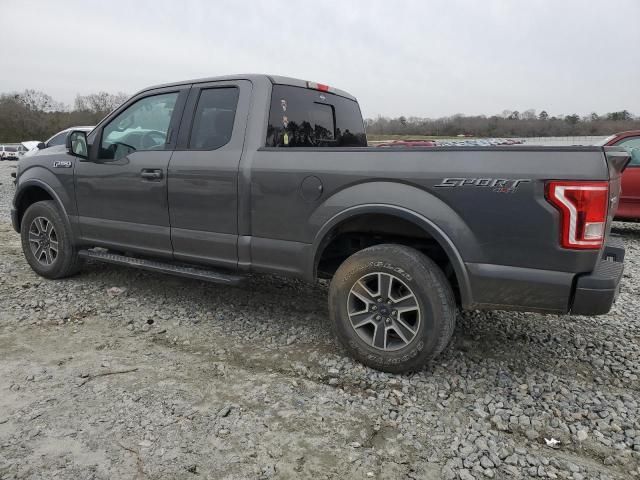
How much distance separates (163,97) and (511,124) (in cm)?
645

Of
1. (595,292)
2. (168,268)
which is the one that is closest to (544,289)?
(595,292)

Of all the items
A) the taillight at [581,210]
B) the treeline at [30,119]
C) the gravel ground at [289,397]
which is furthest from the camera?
the treeline at [30,119]

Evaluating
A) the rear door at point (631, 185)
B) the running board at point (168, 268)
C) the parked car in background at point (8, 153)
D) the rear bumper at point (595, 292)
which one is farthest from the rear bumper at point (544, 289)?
the parked car in background at point (8, 153)

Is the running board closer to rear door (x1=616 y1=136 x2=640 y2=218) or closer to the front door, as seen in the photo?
the front door

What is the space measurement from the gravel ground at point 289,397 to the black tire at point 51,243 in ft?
1.75

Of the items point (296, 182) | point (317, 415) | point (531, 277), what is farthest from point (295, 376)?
point (531, 277)

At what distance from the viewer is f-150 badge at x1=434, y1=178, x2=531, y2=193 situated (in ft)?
8.77

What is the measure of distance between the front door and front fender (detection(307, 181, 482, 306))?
161 centimetres

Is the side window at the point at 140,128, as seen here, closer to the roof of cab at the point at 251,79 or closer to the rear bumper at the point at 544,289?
the roof of cab at the point at 251,79

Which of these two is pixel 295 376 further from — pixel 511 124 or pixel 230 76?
pixel 511 124

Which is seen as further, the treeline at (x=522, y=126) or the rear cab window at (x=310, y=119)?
the treeline at (x=522, y=126)

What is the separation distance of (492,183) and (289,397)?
1.74 metres

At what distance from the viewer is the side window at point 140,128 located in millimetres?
4180

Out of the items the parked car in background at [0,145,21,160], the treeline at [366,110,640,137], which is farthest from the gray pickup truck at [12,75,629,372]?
the parked car in background at [0,145,21,160]
